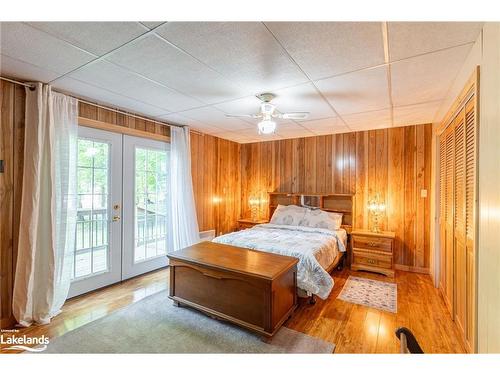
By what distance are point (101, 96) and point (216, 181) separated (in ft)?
8.18

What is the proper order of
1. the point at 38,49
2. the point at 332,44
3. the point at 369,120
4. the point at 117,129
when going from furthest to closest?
1. the point at 369,120
2. the point at 117,129
3. the point at 38,49
4. the point at 332,44

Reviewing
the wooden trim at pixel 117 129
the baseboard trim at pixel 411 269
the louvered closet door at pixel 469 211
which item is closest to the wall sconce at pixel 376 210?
the baseboard trim at pixel 411 269

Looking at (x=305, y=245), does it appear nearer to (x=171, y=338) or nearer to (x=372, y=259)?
(x=372, y=259)

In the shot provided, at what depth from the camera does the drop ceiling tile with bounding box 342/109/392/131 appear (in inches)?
125

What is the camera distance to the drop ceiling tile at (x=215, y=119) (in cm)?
313

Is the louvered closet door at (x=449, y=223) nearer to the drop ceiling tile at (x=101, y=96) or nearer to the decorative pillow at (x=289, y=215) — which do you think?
the decorative pillow at (x=289, y=215)

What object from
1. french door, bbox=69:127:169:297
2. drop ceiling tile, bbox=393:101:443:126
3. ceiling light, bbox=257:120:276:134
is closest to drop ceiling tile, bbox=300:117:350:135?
drop ceiling tile, bbox=393:101:443:126

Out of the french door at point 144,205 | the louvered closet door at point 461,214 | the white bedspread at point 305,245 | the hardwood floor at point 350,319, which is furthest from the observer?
the french door at point 144,205

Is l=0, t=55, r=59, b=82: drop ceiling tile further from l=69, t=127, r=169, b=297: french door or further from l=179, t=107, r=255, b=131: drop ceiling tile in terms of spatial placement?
l=179, t=107, r=255, b=131: drop ceiling tile

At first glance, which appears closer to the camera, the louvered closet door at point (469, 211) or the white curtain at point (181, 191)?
the louvered closet door at point (469, 211)

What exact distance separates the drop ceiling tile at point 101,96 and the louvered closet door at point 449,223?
10.8 feet

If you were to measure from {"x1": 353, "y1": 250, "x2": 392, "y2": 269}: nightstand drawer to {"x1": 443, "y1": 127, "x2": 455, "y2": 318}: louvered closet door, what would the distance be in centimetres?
81

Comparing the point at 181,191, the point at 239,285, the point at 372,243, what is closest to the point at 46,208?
the point at 181,191

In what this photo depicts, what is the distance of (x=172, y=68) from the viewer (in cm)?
196
